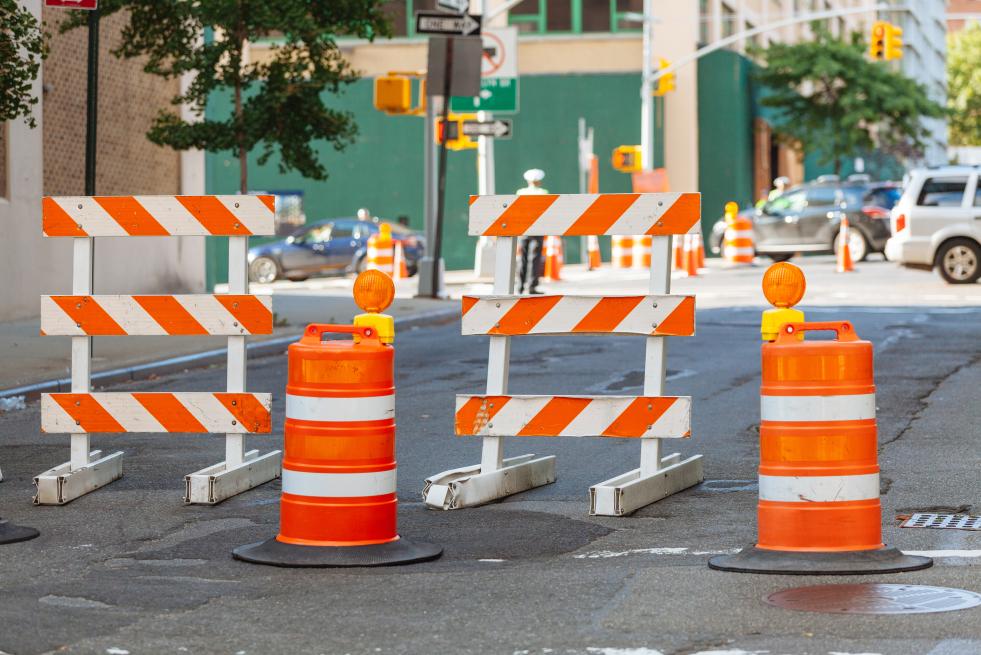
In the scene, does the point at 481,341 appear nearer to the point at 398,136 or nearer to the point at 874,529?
the point at 874,529

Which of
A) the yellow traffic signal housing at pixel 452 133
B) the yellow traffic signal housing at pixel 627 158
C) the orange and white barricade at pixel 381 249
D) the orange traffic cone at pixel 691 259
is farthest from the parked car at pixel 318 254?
the yellow traffic signal housing at pixel 452 133

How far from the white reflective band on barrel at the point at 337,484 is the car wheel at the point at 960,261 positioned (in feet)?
73.1

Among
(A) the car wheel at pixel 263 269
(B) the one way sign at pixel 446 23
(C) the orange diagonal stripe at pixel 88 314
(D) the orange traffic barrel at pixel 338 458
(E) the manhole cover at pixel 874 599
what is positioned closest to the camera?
(E) the manhole cover at pixel 874 599

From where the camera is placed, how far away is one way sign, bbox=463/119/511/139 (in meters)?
26.6

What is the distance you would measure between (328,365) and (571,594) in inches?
58.8

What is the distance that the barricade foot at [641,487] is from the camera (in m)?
8.36

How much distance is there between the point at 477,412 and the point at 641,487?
92cm

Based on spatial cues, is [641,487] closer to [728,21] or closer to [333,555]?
[333,555]

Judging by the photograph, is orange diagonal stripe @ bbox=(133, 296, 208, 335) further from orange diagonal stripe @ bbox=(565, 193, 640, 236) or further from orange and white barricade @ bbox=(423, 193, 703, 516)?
orange diagonal stripe @ bbox=(565, 193, 640, 236)

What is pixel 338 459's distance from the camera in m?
7.32

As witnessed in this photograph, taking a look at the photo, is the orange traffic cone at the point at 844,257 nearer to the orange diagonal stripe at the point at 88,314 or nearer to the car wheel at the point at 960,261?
the car wheel at the point at 960,261

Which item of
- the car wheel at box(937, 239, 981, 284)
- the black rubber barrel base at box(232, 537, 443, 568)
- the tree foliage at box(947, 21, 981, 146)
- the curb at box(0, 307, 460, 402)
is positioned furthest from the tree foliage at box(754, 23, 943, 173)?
the tree foliage at box(947, 21, 981, 146)

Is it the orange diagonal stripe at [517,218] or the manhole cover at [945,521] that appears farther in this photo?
the orange diagonal stripe at [517,218]

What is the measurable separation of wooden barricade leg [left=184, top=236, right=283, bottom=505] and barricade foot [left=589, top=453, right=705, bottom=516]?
1.89 metres
